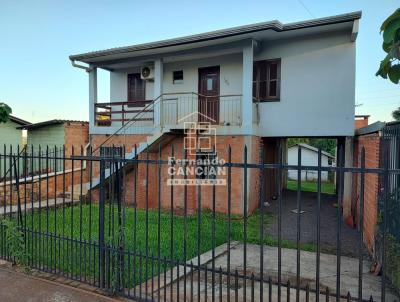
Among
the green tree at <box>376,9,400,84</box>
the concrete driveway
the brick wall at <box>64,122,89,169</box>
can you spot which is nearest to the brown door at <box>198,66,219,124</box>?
the concrete driveway

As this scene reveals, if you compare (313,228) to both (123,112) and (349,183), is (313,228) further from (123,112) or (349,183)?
(123,112)

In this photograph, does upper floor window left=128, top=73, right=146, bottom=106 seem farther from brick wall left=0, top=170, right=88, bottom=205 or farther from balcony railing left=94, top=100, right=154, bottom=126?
brick wall left=0, top=170, right=88, bottom=205

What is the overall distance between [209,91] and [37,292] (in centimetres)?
943

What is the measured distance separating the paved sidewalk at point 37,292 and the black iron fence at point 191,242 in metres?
0.25

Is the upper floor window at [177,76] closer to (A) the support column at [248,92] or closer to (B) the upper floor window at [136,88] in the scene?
(B) the upper floor window at [136,88]

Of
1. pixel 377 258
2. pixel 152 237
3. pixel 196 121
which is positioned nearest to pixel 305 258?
pixel 377 258

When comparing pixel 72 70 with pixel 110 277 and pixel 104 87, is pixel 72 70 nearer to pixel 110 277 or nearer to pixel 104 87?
pixel 104 87

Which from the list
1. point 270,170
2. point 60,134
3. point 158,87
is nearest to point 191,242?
point 158,87

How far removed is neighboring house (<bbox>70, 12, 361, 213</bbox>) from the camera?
32.0 feet

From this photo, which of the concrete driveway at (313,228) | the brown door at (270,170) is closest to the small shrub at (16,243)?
the concrete driveway at (313,228)

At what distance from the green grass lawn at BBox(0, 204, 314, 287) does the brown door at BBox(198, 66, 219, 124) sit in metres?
4.05

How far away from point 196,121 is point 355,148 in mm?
5703

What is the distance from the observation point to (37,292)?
13.9 feet

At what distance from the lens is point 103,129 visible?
1237 centimetres
